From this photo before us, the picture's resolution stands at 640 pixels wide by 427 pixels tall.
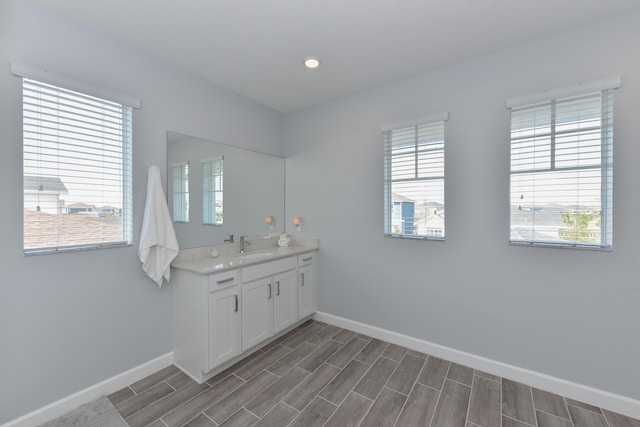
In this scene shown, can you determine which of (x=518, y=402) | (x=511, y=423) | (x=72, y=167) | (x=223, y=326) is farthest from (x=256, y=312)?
(x=518, y=402)

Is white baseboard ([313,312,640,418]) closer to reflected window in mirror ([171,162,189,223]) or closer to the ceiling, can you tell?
reflected window in mirror ([171,162,189,223])

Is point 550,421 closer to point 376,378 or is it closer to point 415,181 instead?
point 376,378

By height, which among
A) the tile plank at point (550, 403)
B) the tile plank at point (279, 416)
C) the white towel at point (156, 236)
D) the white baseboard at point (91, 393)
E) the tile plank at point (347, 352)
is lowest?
the tile plank at point (279, 416)

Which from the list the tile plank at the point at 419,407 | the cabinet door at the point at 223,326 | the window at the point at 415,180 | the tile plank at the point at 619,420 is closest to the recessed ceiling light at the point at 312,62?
the window at the point at 415,180

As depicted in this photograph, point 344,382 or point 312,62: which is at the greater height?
point 312,62

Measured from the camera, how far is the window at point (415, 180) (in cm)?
251

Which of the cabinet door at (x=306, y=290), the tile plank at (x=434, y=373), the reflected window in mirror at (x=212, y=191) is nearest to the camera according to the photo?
the tile plank at (x=434, y=373)

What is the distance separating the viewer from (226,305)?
2.26m

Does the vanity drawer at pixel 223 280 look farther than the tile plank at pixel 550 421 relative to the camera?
Yes

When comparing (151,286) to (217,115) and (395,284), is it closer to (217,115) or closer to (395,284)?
(217,115)

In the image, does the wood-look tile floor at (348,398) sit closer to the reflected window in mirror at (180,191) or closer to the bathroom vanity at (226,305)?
the bathroom vanity at (226,305)

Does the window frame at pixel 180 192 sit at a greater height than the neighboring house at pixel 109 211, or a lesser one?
greater

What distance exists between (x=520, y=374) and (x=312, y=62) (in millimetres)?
3170

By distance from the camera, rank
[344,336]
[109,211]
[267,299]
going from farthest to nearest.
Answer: [344,336], [267,299], [109,211]
